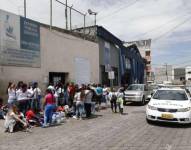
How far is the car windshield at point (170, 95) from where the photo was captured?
14.1 metres

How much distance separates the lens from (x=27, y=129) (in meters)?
12.1

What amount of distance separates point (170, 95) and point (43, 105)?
6023 mm

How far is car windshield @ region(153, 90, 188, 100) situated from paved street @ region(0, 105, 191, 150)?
1.47 meters

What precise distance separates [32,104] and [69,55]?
25.8 feet

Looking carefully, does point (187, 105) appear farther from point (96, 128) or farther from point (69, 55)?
point (69, 55)

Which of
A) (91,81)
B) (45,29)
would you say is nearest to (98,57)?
(91,81)

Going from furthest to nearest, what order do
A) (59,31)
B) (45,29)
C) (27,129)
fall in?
1. (59,31)
2. (45,29)
3. (27,129)

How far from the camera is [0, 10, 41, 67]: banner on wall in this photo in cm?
1627

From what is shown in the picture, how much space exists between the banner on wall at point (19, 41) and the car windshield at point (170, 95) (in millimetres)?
7681

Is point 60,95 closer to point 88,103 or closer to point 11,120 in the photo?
point 88,103

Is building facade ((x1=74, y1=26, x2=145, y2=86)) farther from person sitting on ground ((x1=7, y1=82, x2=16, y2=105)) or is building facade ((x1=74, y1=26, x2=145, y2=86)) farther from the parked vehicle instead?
person sitting on ground ((x1=7, y1=82, x2=16, y2=105))

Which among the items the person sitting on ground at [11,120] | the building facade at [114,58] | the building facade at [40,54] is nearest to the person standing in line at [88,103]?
the building facade at [40,54]

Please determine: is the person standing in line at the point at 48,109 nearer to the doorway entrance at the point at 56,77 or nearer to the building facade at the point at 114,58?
the doorway entrance at the point at 56,77

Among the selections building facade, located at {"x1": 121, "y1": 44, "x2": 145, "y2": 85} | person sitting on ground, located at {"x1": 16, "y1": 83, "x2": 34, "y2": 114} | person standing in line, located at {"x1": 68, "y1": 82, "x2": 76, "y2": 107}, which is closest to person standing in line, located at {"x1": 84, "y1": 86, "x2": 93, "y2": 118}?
person standing in line, located at {"x1": 68, "y1": 82, "x2": 76, "y2": 107}
